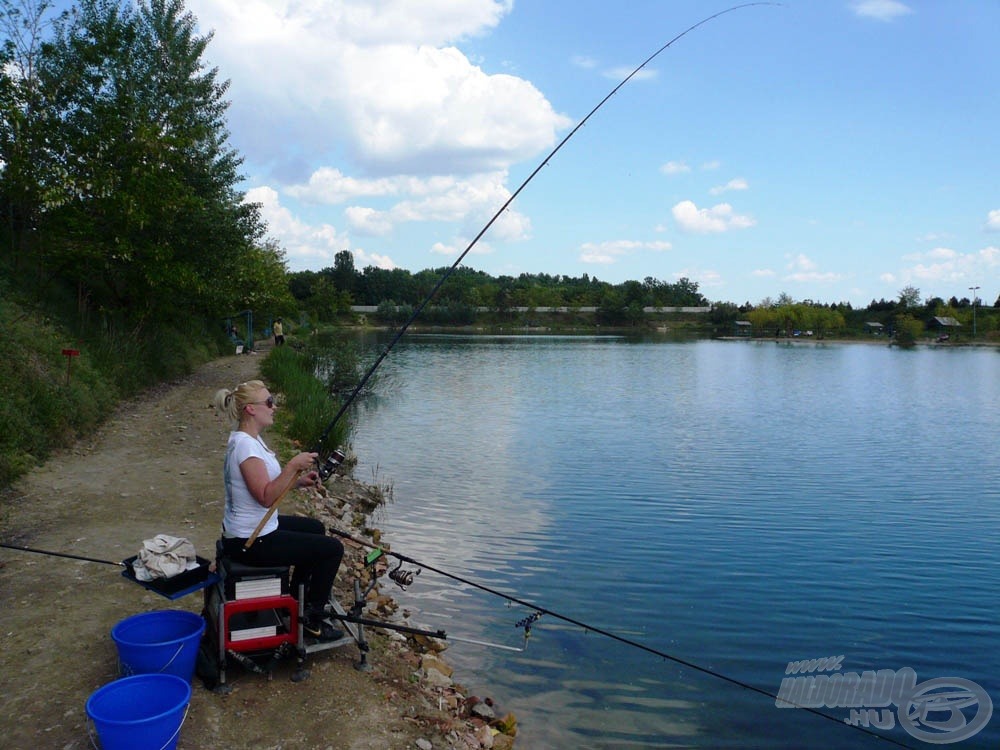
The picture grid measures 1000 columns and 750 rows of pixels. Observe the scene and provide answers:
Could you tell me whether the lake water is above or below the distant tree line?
Answer: below

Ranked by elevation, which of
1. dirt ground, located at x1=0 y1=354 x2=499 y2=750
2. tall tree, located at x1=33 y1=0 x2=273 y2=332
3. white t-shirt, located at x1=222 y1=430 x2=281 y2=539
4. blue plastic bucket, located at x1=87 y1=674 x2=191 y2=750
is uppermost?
tall tree, located at x1=33 y1=0 x2=273 y2=332

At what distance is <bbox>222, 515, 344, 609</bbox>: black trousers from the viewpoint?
436cm

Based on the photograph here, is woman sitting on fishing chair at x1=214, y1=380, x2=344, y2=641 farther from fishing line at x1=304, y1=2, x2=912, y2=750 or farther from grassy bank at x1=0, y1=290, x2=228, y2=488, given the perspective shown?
grassy bank at x1=0, y1=290, x2=228, y2=488

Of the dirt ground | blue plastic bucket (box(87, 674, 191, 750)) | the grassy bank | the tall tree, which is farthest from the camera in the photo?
the tall tree

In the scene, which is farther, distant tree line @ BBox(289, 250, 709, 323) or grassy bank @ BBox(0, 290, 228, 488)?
distant tree line @ BBox(289, 250, 709, 323)

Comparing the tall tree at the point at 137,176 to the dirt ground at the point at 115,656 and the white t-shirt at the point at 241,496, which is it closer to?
the dirt ground at the point at 115,656

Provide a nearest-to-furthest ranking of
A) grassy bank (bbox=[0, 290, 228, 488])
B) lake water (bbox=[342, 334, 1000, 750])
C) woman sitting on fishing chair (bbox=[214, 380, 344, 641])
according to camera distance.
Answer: woman sitting on fishing chair (bbox=[214, 380, 344, 641]), lake water (bbox=[342, 334, 1000, 750]), grassy bank (bbox=[0, 290, 228, 488])

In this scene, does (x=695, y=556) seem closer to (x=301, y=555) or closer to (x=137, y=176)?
(x=301, y=555)

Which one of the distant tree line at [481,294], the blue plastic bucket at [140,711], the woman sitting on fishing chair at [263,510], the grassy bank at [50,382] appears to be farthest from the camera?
the distant tree line at [481,294]

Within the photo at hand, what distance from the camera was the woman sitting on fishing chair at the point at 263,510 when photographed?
14.1 feet

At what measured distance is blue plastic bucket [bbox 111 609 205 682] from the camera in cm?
397

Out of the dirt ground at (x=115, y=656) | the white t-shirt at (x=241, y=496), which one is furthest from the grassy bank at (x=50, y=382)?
the white t-shirt at (x=241, y=496)

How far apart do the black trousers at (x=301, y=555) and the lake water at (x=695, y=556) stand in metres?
1.77

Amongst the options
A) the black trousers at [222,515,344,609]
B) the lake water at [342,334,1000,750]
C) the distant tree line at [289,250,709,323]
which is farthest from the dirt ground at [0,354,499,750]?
the distant tree line at [289,250,709,323]
